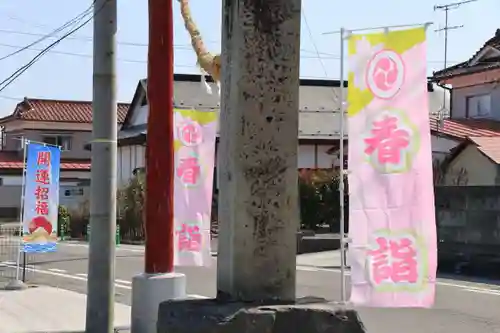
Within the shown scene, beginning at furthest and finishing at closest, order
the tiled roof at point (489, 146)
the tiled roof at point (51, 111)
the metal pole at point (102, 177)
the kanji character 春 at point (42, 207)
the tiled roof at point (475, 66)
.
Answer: the tiled roof at point (51, 111) < the tiled roof at point (475, 66) < the tiled roof at point (489, 146) < the kanji character 春 at point (42, 207) < the metal pole at point (102, 177)

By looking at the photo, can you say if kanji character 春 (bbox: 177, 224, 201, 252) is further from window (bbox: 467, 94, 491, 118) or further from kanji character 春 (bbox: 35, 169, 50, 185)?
window (bbox: 467, 94, 491, 118)

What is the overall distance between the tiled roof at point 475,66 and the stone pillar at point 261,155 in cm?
2817

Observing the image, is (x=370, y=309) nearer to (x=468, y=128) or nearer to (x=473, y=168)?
(x=473, y=168)

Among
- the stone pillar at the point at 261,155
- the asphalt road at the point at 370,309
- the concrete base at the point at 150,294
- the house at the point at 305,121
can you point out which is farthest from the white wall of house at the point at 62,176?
the stone pillar at the point at 261,155

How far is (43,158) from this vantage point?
14477 mm

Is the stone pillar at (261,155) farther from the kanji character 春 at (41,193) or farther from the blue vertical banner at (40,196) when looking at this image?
the kanji character 春 at (41,193)

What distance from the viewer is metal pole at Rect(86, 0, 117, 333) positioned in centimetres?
853

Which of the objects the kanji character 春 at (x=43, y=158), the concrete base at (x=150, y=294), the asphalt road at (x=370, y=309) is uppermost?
the kanji character 春 at (x=43, y=158)

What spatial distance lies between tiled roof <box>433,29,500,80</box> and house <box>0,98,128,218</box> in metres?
22.5

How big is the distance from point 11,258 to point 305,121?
18.4 m

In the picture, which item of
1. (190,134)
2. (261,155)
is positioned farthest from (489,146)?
(261,155)

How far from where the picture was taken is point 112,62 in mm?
8609

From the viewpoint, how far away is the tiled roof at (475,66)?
31344mm

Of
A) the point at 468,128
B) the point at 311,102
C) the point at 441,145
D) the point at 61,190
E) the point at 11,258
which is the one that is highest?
the point at 311,102
